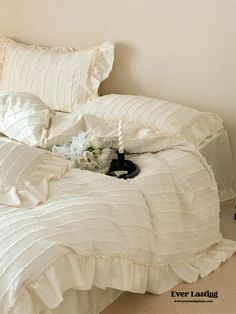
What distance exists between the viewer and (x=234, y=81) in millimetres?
2545

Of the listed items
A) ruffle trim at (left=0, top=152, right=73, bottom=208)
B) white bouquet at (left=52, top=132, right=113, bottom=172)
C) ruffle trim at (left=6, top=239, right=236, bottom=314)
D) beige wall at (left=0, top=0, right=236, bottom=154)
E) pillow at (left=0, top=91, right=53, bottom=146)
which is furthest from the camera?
beige wall at (left=0, top=0, right=236, bottom=154)

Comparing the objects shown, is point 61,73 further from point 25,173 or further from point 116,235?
point 116,235

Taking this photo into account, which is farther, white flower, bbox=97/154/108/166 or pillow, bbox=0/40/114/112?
pillow, bbox=0/40/114/112

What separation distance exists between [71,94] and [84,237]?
56.6 inches

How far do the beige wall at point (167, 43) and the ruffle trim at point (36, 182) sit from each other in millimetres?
991

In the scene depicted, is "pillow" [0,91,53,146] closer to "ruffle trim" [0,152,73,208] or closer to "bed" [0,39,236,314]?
"bed" [0,39,236,314]

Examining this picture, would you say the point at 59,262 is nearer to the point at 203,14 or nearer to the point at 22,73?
the point at 203,14

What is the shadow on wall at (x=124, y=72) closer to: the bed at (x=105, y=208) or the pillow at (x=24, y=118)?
the bed at (x=105, y=208)

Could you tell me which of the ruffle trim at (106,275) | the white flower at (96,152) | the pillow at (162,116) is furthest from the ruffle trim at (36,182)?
the pillow at (162,116)

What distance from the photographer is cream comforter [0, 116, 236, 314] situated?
57.0 inches

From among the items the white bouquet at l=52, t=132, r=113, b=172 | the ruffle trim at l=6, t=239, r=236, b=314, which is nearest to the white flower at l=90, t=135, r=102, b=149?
the white bouquet at l=52, t=132, r=113, b=172

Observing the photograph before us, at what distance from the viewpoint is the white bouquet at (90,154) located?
6.63ft

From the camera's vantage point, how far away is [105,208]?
1730 millimetres

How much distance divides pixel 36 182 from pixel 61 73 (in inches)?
48.5
